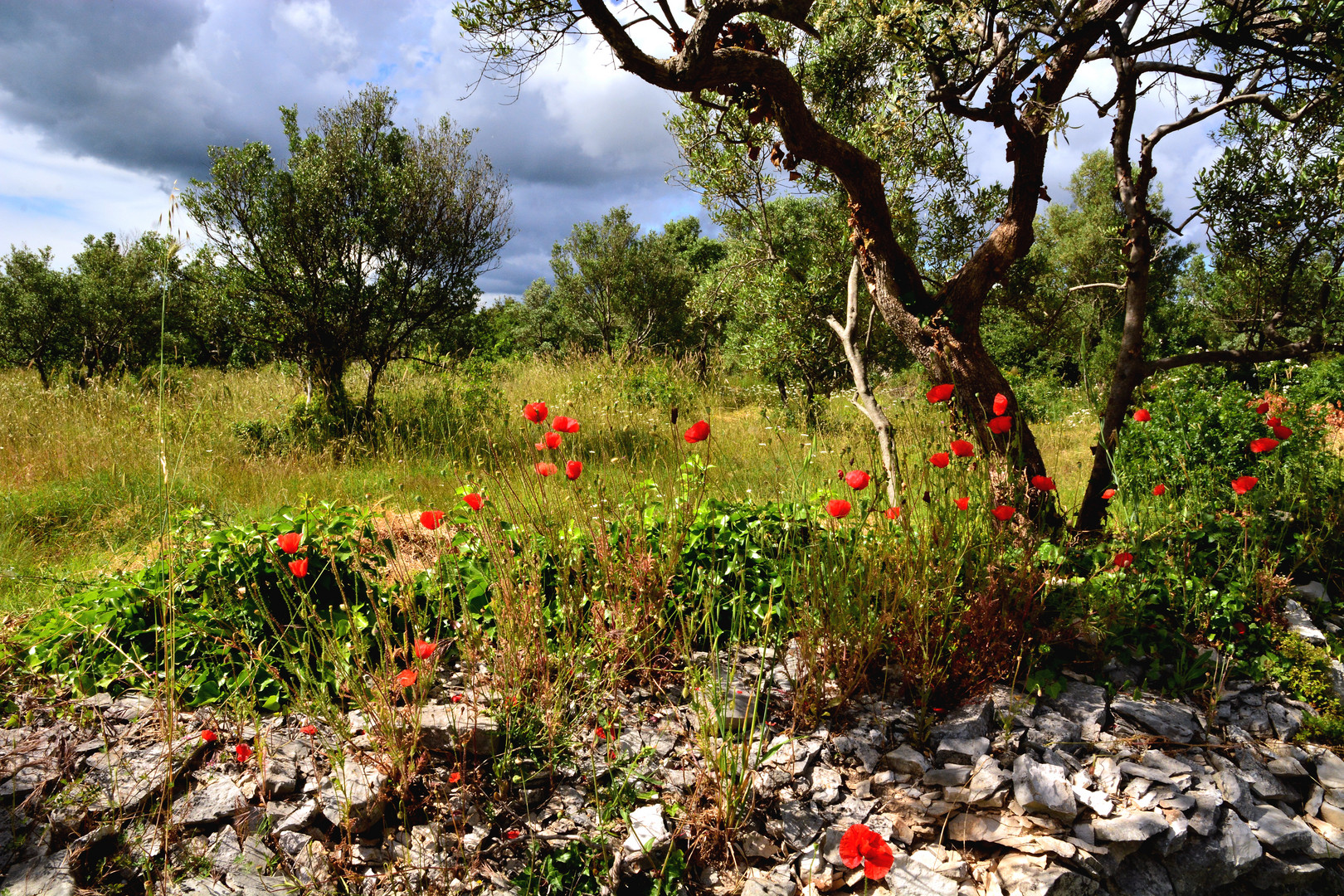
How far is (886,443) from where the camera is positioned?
392 centimetres

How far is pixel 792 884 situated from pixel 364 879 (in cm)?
127

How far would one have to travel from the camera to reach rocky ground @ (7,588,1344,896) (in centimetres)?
203

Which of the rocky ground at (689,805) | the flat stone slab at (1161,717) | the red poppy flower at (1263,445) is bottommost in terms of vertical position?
the rocky ground at (689,805)

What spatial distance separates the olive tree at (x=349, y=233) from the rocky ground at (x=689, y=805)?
5.49m

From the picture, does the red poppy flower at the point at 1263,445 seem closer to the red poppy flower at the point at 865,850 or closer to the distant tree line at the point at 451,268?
the distant tree line at the point at 451,268

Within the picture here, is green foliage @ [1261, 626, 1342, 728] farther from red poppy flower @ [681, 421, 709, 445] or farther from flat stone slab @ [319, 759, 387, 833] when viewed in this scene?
flat stone slab @ [319, 759, 387, 833]

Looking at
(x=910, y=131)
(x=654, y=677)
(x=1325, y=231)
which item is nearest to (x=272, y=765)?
(x=654, y=677)

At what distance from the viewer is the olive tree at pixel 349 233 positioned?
22.8 feet

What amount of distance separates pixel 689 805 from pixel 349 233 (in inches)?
275

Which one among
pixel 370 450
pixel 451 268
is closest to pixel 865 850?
pixel 370 450

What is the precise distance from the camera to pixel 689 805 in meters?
2.15

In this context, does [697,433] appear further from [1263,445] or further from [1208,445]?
[1208,445]

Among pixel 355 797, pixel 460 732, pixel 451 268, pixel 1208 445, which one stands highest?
pixel 451 268

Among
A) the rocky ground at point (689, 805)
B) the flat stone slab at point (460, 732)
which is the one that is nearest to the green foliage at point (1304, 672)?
the rocky ground at point (689, 805)
